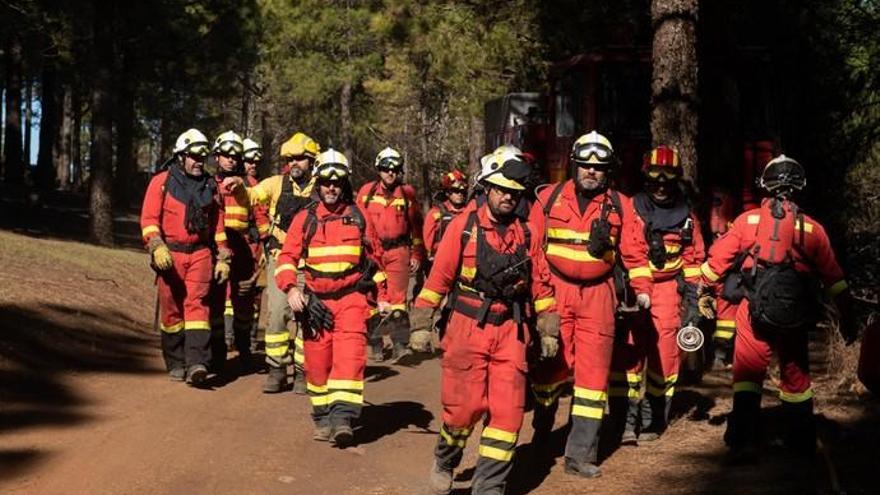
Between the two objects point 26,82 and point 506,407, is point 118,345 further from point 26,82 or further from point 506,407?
point 26,82

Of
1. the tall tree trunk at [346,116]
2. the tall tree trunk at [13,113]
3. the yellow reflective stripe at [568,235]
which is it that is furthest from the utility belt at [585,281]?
the tall tree trunk at [346,116]

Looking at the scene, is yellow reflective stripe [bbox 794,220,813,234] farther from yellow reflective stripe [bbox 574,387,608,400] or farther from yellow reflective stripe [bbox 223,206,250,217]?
yellow reflective stripe [bbox 223,206,250,217]

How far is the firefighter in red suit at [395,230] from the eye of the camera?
1320cm

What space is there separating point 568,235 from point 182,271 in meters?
4.40

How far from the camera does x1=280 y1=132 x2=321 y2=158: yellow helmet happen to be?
11445 mm

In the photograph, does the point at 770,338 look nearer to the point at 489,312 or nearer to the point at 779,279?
the point at 779,279

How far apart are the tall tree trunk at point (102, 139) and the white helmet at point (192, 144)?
13.7 m

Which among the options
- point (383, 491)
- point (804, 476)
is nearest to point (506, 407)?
point (383, 491)

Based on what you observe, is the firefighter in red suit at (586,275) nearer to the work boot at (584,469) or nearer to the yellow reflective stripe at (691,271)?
the work boot at (584,469)

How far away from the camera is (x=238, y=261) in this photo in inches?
477

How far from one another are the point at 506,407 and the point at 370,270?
235cm

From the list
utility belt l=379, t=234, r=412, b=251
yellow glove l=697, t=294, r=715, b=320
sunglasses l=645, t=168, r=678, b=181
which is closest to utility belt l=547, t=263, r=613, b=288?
yellow glove l=697, t=294, r=715, b=320

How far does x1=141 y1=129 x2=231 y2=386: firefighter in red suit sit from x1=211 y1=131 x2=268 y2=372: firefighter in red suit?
0.57 m

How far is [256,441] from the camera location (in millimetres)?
8945
